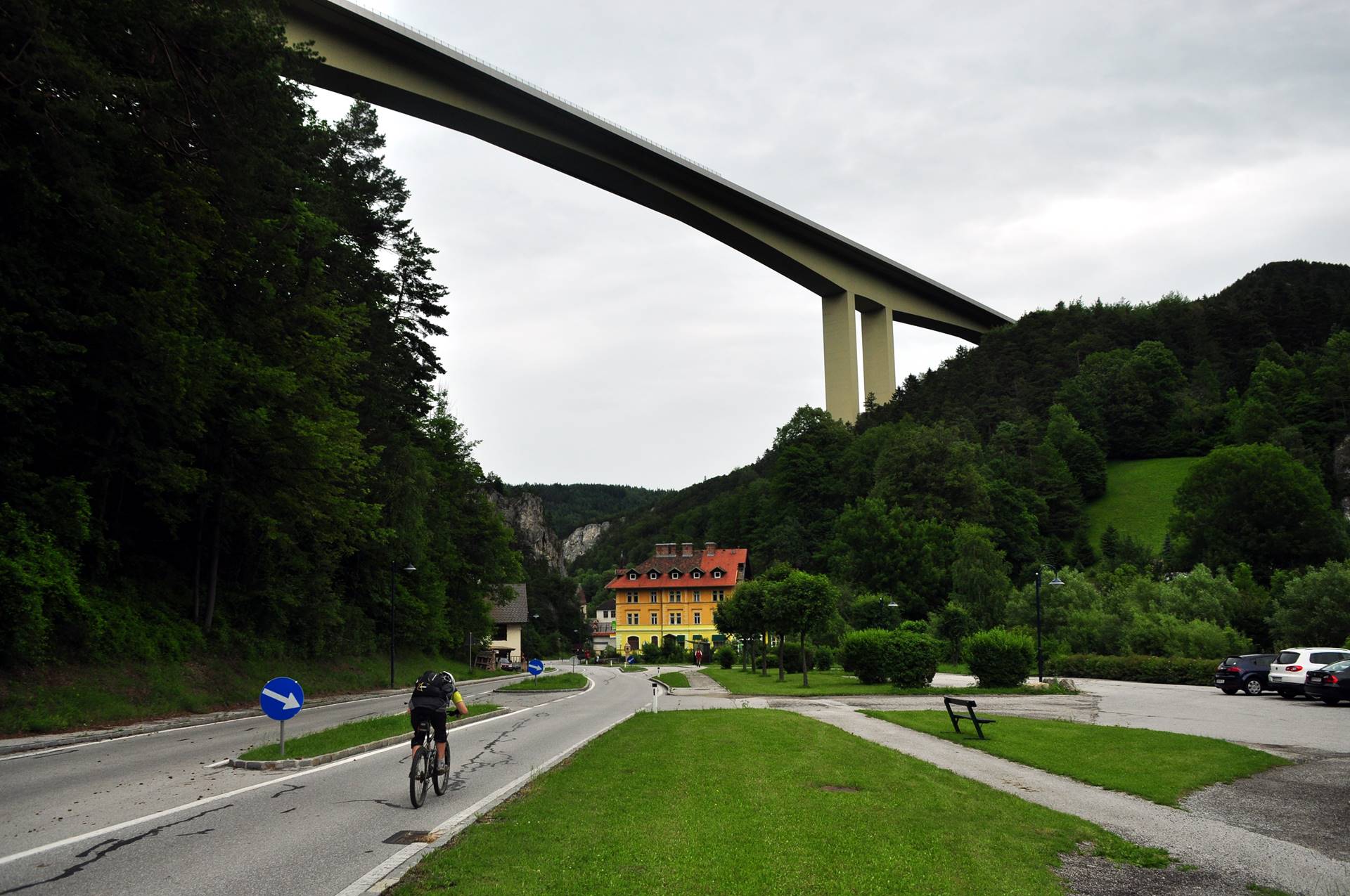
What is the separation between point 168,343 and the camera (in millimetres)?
19391

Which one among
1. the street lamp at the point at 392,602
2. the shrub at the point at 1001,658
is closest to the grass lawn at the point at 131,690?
the street lamp at the point at 392,602

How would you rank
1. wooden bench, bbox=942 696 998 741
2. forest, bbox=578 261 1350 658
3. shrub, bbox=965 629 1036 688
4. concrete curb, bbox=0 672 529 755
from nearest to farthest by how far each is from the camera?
concrete curb, bbox=0 672 529 755 < wooden bench, bbox=942 696 998 741 < shrub, bbox=965 629 1036 688 < forest, bbox=578 261 1350 658

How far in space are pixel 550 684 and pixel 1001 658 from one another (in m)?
21.3

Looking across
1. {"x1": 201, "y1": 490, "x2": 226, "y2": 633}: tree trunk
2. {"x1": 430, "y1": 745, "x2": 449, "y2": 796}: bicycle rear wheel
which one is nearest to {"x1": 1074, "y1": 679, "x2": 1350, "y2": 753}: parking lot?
{"x1": 430, "y1": 745, "x2": 449, "y2": 796}: bicycle rear wheel

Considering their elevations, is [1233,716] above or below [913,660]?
below

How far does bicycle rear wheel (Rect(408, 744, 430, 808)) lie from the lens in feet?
32.1

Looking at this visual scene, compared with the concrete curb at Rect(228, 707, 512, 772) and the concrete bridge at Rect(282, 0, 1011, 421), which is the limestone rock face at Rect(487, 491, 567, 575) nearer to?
the concrete bridge at Rect(282, 0, 1011, 421)

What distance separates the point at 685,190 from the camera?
80500 millimetres

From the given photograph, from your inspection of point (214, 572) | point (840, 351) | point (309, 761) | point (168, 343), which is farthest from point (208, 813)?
point (840, 351)

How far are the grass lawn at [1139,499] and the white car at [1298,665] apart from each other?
56.8 meters

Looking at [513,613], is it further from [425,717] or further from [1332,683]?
[425,717]

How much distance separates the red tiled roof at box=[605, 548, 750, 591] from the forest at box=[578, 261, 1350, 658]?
394 cm

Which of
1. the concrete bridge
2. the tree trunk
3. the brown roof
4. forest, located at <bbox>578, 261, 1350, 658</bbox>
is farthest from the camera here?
the brown roof

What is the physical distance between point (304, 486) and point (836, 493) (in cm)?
8233
